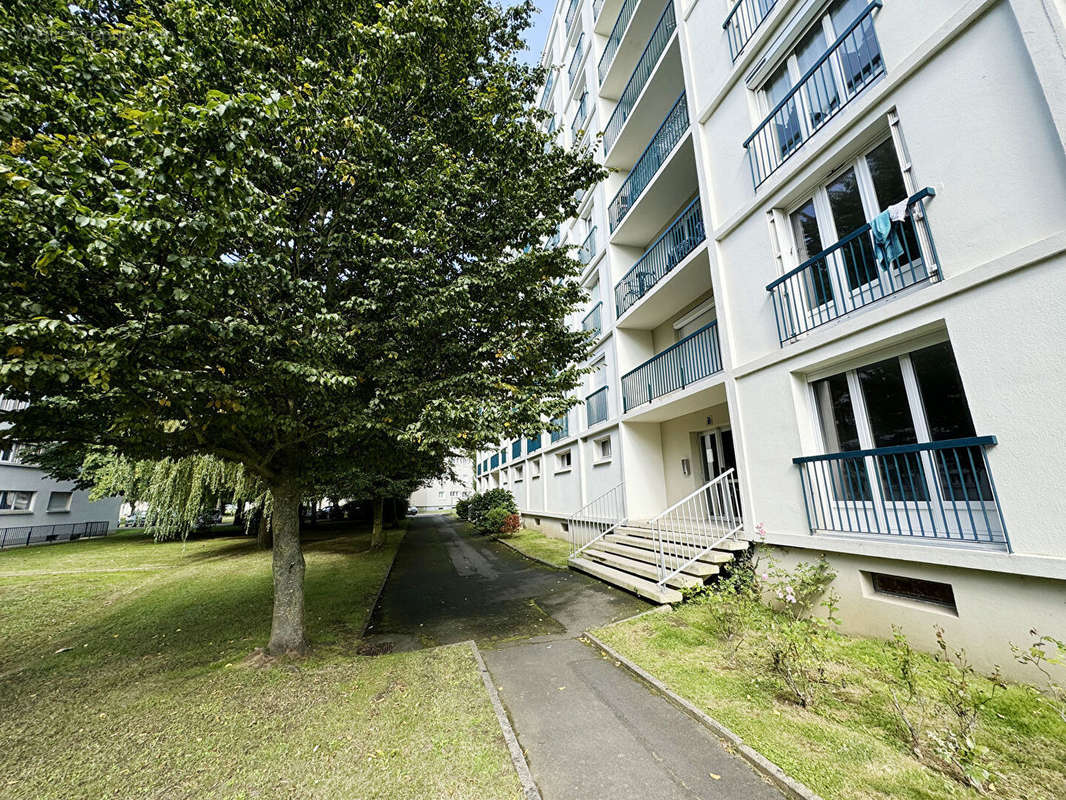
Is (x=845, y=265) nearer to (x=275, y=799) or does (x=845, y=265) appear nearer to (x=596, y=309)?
(x=275, y=799)

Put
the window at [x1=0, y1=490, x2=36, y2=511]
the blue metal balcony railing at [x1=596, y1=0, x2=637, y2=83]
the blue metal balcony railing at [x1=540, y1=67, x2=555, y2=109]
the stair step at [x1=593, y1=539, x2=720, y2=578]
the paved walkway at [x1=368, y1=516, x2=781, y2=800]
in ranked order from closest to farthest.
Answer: the paved walkway at [x1=368, y1=516, x2=781, y2=800] < the stair step at [x1=593, y1=539, x2=720, y2=578] < the blue metal balcony railing at [x1=596, y1=0, x2=637, y2=83] < the blue metal balcony railing at [x1=540, y1=67, x2=555, y2=109] < the window at [x1=0, y1=490, x2=36, y2=511]

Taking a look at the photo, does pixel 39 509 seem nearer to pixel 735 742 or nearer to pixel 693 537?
pixel 693 537

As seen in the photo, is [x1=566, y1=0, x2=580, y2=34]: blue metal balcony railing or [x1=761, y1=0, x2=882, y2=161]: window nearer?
[x1=761, y1=0, x2=882, y2=161]: window

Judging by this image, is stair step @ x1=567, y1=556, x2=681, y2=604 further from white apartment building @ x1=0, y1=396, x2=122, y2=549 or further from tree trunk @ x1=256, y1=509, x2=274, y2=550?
white apartment building @ x1=0, y1=396, x2=122, y2=549

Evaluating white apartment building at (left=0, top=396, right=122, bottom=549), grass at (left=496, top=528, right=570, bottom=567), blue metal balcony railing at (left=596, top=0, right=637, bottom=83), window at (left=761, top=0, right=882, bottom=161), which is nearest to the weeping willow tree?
grass at (left=496, top=528, right=570, bottom=567)

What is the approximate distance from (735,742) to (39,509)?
1486 inches

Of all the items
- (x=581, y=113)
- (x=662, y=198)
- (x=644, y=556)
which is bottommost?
(x=644, y=556)

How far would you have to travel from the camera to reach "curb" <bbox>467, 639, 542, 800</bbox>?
3147 mm

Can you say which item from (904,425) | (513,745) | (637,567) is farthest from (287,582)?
(904,425)

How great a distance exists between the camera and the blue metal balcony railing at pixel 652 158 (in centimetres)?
1058

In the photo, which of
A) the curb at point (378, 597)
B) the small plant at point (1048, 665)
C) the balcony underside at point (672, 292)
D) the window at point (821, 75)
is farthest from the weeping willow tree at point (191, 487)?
the small plant at point (1048, 665)

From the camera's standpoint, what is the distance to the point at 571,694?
467 cm

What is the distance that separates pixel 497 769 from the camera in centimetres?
339

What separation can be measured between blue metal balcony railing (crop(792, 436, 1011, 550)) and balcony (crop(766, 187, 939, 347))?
199cm
